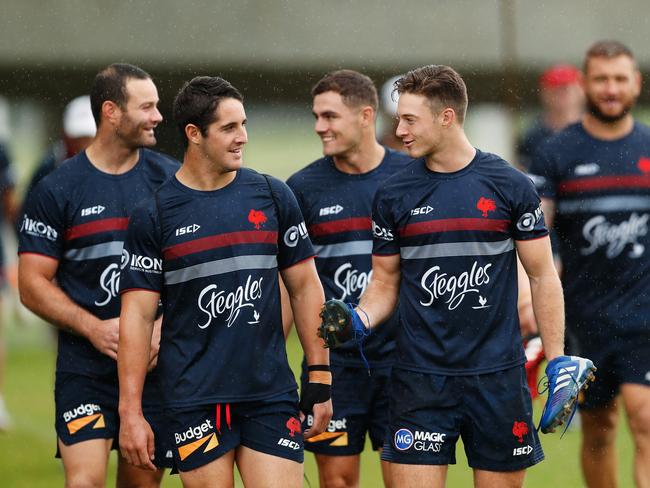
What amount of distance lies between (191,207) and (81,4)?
472 inches

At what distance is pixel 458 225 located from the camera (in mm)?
6070

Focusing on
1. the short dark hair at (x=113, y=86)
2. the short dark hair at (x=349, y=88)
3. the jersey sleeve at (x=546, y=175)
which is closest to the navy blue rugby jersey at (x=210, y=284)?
the short dark hair at (x=113, y=86)

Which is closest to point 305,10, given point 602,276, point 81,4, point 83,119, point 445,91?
point 81,4

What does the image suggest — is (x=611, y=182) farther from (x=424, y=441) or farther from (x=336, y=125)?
(x=424, y=441)

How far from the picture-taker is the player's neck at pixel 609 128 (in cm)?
788

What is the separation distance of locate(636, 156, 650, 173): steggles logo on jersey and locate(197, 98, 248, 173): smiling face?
276cm

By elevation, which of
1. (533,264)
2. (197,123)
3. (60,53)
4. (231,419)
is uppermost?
(60,53)

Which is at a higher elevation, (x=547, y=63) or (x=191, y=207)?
(x=547, y=63)

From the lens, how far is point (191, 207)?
19.7 feet

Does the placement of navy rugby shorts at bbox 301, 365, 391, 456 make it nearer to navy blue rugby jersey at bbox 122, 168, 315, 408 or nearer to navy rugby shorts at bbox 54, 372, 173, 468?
navy rugby shorts at bbox 54, 372, 173, 468

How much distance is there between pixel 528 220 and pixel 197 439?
1.78 metres

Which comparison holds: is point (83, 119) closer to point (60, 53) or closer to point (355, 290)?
point (355, 290)

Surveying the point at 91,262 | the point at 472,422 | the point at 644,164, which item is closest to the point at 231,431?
the point at 472,422

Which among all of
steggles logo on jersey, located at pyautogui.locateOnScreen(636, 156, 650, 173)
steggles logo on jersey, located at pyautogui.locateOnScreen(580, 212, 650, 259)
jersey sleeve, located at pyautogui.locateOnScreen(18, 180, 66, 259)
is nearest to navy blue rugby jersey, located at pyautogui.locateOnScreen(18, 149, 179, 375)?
jersey sleeve, located at pyautogui.locateOnScreen(18, 180, 66, 259)
